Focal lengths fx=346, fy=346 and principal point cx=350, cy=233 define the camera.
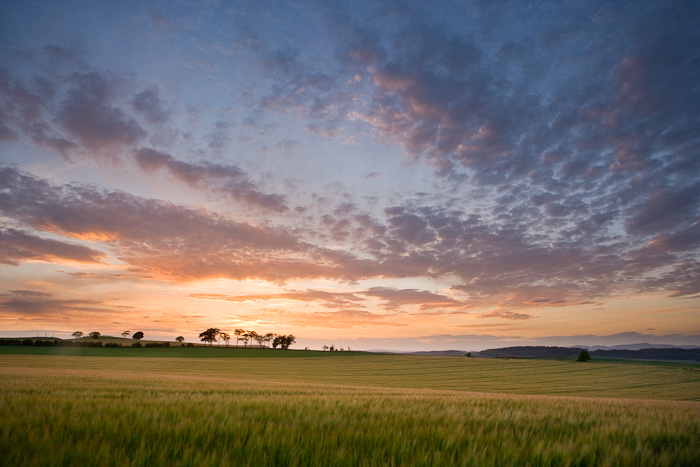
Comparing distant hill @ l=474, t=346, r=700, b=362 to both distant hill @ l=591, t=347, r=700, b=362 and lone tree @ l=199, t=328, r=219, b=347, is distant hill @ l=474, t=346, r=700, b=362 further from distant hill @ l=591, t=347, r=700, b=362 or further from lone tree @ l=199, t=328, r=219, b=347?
lone tree @ l=199, t=328, r=219, b=347

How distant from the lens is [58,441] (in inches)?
103

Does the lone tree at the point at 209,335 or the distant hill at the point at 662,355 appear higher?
the lone tree at the point at 209,335

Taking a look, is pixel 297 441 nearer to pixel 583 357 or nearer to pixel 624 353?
pixel 583 357

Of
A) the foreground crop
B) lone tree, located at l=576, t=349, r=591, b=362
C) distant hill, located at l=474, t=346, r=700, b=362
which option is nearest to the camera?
the foreground crop

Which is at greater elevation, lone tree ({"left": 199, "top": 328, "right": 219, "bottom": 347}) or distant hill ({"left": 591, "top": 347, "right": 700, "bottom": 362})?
lone tree ({"left": 199, "top": 328, "right": 219, "bottom": 347})

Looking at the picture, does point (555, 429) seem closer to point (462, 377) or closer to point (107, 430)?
point (107, 430)

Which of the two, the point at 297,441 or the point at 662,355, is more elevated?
the point at 297,441

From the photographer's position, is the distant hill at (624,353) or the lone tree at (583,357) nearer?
the lone tree at (583,357)

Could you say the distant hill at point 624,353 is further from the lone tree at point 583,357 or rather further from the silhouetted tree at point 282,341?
the silhouetted tree at point 282,341

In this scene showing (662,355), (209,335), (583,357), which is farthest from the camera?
(209,335)

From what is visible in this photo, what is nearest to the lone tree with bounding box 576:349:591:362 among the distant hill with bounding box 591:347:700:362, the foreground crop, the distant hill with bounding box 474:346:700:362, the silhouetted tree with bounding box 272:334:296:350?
the distant hill with bounding box 474:346:700:362

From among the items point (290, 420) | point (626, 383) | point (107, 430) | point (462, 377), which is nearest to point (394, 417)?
point (290, 420)

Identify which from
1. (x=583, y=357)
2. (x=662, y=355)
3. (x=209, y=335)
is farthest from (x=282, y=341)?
(x=662, y=355)

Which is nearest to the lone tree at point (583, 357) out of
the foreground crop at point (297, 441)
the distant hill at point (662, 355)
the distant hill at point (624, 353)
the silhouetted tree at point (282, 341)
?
the distant hill at point (624, 353)
